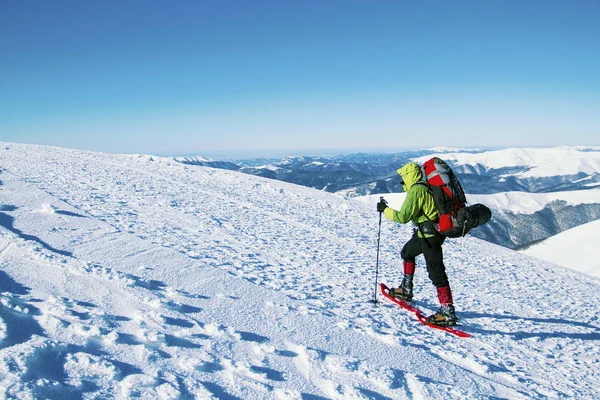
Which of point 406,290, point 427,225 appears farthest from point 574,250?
point 427,225

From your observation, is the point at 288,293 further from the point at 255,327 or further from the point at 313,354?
the point at 313,354

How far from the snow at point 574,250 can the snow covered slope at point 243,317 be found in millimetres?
48690

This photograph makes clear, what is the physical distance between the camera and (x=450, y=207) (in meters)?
5.75

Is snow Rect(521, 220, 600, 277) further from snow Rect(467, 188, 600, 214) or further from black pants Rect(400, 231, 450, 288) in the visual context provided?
snow Rect(467, 188, 600, 214)

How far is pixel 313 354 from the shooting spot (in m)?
4.31

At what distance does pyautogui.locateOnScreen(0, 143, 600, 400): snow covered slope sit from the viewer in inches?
140

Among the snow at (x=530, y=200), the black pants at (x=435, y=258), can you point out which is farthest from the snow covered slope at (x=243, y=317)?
the snow at (x=530, y=200)

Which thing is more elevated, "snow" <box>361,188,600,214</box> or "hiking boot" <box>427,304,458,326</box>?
"hiking boot" <box>427,304,458,326</box>

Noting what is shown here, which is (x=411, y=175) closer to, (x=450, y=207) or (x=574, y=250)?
(x=450, y=207)

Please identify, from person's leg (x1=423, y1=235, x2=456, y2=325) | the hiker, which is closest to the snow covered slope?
person's leg (x1=423, y1=235, x2=456, y2=325)

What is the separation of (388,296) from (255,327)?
11.0ft

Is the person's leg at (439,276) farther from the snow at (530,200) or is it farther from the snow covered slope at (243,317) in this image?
the snow at (530,200)

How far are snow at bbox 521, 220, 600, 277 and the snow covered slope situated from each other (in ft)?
160

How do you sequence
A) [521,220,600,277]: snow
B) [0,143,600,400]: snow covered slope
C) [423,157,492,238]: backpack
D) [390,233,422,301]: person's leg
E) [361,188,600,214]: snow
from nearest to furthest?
[0,143,600,400]: snow covered slope
[423,157,492,238]: backpack
[390,233,422,301]: person's leg
[521,220,600,277]: snow
[361,188,600,214]: snow
